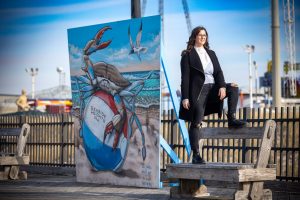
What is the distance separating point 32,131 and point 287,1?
4461 centimetres

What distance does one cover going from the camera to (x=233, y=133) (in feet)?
33.4

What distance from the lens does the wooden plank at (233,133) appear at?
32.2 ft

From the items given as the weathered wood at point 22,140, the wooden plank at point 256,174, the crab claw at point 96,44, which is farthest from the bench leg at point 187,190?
the weathered wood at point 22,140

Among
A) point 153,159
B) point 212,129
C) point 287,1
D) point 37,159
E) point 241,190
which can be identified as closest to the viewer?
point 241,190

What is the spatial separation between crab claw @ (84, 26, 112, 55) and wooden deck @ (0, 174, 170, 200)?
277 centimetres

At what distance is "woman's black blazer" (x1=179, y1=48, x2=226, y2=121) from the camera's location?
1023 centimetres

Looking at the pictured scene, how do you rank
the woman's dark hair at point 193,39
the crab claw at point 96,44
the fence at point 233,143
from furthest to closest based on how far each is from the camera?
the crab claw at point 96,44
the fence at point 233,143
the woman's dark hair at point 193,39

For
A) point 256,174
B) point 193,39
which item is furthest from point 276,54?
point 256,174

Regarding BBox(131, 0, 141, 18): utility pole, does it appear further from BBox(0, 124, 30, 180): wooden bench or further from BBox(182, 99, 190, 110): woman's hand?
BBox(182, 99, 190, 110): woman's hand

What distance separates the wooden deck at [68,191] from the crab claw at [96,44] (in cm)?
277

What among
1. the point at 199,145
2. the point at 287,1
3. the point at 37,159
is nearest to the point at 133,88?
the point at 199,145

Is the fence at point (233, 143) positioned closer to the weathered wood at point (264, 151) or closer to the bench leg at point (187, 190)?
the bench leg at point (187, 190)

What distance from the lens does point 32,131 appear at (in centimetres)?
1909

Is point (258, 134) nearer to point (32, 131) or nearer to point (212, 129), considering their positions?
point (212, 129)
